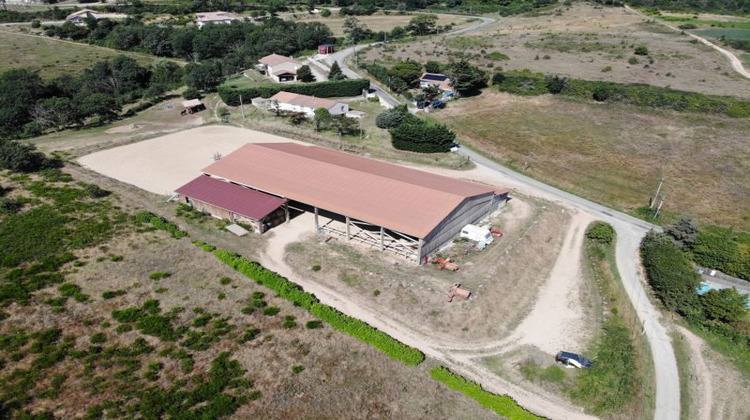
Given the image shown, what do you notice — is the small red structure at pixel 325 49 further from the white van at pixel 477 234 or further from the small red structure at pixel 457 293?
the small red structure at pixel 457 293

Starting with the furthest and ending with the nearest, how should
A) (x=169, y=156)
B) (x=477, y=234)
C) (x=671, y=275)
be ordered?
(x=169, y=156) → (x=477, y=234) → (x=671, y=275)

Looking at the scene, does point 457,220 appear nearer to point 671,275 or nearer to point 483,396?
point 671,275

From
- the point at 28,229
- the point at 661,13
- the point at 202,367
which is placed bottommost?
the point at 202,367

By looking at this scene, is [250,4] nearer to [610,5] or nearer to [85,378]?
[610,5]

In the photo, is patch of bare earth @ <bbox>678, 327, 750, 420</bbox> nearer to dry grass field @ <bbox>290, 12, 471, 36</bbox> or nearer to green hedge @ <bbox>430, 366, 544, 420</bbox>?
green hedge @ <bbox>430, 366, 544, 420</bbox>

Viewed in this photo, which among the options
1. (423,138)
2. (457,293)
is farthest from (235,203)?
(423,138)

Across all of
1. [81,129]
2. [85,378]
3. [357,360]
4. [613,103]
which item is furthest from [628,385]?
[81,129]

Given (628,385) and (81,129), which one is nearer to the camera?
(628,385)
